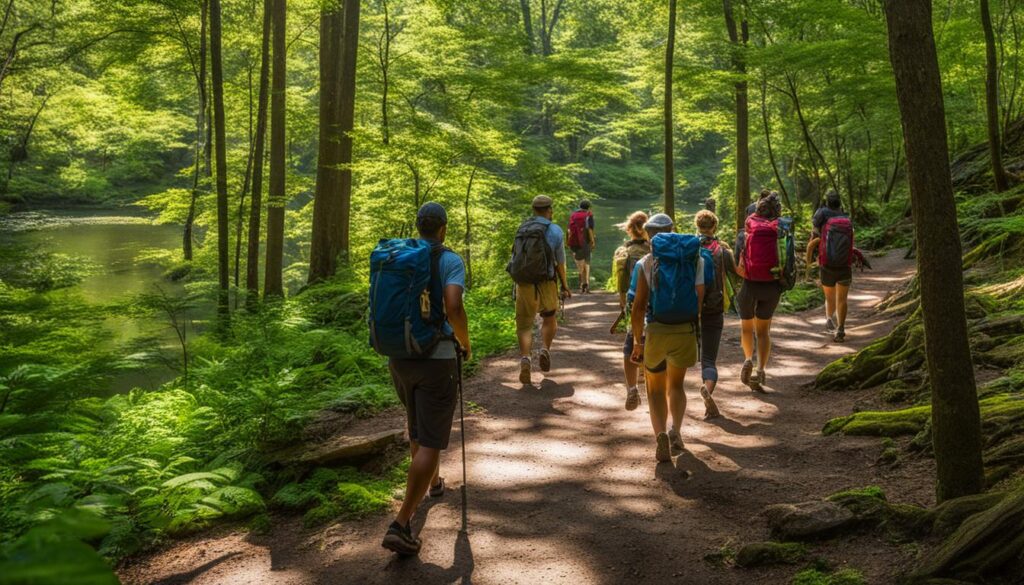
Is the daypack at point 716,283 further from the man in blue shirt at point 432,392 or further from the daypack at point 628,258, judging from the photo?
the man in blue shirt at point 432,392

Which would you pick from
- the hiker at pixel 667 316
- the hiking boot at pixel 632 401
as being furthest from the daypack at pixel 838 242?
the hiker at pixel 667 316

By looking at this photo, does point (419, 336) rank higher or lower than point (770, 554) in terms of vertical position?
higher

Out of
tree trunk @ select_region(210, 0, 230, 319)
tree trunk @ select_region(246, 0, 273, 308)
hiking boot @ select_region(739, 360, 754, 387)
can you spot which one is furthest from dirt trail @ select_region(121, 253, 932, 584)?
tree trunk @ select_region(246, 0, 273, 308)

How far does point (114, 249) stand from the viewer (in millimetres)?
25266

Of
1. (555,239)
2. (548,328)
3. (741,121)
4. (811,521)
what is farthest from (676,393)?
(741,121)

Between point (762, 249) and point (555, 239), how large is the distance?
2.23 metres

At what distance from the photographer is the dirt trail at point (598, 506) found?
3.80 m

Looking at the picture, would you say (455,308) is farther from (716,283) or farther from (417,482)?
(716,283)

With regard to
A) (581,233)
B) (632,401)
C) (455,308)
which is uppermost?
(581,233)

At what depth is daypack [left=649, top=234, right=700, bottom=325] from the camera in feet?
16.7

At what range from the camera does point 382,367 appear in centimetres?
828

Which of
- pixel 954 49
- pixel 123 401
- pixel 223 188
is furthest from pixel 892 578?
pixel 954 49

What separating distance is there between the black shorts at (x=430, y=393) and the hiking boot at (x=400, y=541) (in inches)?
20.1

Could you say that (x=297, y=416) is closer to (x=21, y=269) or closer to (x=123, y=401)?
(x=123, y=401)
